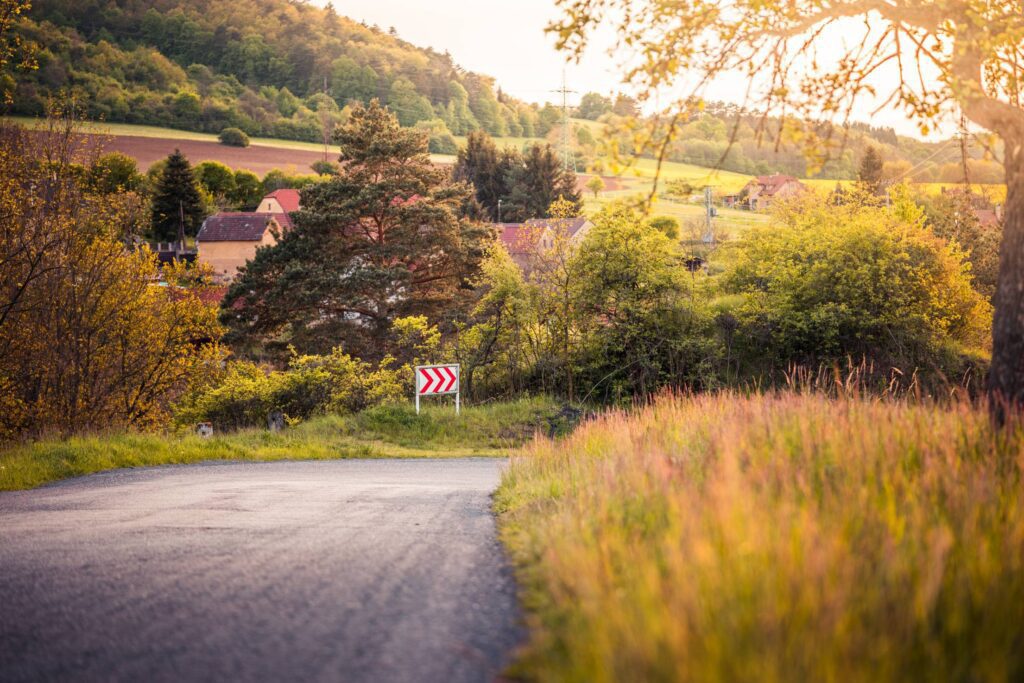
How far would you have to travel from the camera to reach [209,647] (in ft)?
11.9

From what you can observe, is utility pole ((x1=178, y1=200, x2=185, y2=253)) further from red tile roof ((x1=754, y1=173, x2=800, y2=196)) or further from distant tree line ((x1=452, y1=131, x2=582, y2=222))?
red tile roof ((x1=754, y1=173, x2=800, y2=196))

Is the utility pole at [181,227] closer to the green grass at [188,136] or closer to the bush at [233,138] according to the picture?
the green grass at [188,136]

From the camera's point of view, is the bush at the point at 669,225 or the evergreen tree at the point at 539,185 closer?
the bush at the point at 669,225

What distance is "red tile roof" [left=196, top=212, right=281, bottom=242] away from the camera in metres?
76.8

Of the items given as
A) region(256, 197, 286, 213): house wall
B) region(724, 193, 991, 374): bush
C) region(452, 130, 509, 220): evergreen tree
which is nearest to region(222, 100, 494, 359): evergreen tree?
region(724, 193, 991, 374): bush

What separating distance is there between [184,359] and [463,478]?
1784 cm

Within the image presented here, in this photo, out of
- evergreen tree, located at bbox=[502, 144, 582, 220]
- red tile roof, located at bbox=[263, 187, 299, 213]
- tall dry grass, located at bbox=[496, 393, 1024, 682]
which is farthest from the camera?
red tile roof, located at bbox=[263, 187, 299, 213]

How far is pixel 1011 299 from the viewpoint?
6.96 metres

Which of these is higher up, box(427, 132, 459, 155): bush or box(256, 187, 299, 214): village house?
box(427, 132, 459, 155): bush

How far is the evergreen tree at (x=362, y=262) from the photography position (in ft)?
120

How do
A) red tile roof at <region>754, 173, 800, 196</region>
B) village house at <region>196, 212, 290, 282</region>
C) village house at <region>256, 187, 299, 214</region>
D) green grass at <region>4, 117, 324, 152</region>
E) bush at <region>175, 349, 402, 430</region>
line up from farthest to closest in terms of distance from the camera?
green grass at <region>4, 117, 324, 152</region> < village house at <region>256, 187, 299, 214</region> < red tile roof at <region>754, 173, 800, 196</region> < village house at <region>196, 212, 290, 282</region> < bush at <region>175, 349, 402, 430</region>

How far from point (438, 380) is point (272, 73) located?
420 feet

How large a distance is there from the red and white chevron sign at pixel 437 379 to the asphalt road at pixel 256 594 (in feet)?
43.5

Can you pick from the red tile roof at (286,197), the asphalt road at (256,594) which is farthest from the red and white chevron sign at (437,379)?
the red tile roof at (286,197)
